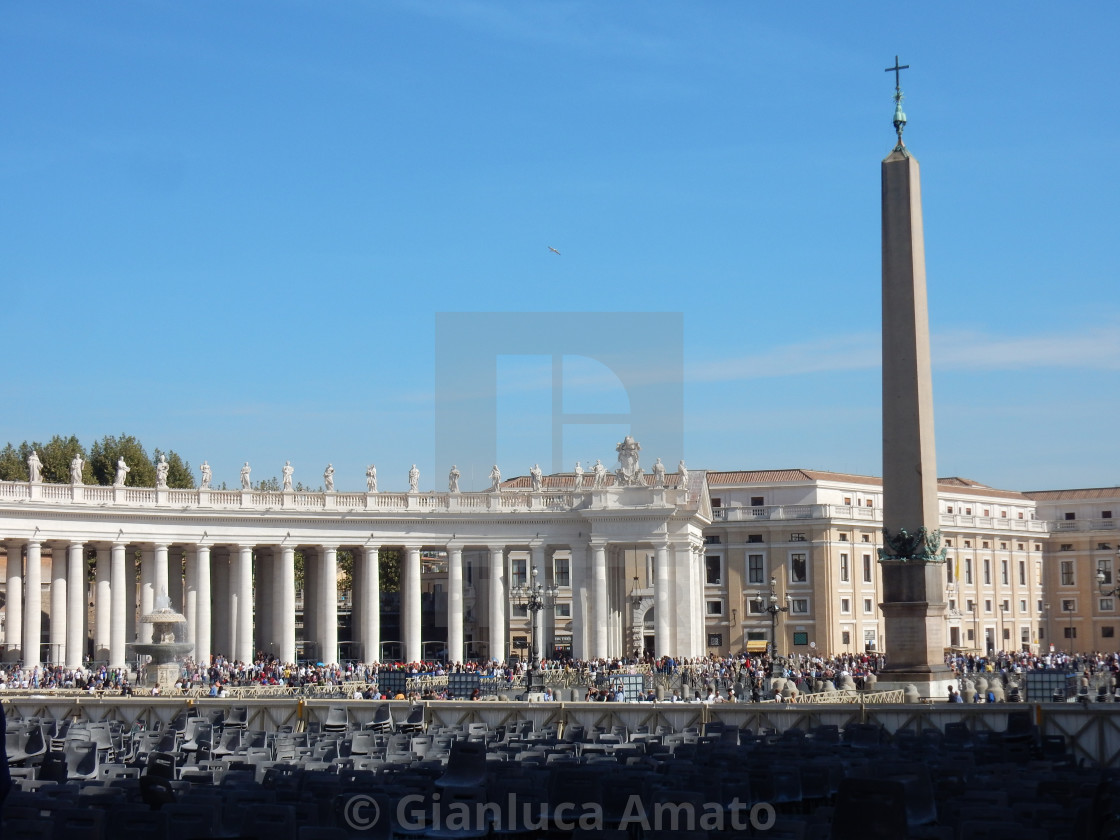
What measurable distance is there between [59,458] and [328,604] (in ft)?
102

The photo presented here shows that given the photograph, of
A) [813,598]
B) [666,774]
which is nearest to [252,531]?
[813,598]

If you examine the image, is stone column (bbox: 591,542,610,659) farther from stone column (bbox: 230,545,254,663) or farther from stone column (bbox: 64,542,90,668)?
stone column (bbox: 64,542,90,668)

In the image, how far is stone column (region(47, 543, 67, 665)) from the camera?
63.9m

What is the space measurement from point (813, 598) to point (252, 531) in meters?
37.2

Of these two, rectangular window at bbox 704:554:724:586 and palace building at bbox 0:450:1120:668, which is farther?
rectangular window at bbox 704:554:724:586

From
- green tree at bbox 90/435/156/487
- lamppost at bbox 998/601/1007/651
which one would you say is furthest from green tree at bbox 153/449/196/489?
lamppost at bbox 998/601/1007/651

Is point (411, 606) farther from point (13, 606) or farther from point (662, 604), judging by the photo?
point (13, 606)

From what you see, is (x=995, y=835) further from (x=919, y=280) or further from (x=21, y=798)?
(x=919, y=280)

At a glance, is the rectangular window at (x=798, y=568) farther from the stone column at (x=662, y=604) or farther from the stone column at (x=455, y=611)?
the stone column at (x=455, y=611)

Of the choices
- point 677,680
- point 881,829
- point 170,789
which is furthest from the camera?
point 677,680

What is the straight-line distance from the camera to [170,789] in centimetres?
1478

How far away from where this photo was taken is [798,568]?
301 feet

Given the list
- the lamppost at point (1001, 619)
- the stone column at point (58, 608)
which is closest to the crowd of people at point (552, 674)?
the stone column at point (58, 608)

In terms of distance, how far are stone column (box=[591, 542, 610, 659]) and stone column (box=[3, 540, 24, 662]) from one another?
1040 inches
